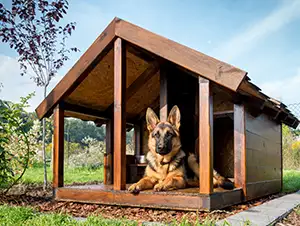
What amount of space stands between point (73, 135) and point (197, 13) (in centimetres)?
3084

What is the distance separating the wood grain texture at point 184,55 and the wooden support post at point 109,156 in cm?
305

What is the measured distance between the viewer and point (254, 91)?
5.49 m

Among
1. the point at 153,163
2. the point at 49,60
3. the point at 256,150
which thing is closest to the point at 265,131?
the point at 256,150

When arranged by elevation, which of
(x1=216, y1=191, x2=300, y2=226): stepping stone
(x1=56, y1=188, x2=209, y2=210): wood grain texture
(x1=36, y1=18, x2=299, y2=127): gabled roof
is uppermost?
(x1=36, y1=18, x2=299, y2=127): gabled roof

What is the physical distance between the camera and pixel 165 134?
541 cm

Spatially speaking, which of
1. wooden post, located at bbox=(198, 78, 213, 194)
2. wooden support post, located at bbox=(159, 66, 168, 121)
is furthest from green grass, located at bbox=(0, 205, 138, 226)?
wooden support post, located at bbox=(159, 66, 168, 121)

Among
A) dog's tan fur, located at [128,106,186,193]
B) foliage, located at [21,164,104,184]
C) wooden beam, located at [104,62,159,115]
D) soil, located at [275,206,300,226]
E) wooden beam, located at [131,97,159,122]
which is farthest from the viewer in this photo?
foliage, located at [21,164,104,184]

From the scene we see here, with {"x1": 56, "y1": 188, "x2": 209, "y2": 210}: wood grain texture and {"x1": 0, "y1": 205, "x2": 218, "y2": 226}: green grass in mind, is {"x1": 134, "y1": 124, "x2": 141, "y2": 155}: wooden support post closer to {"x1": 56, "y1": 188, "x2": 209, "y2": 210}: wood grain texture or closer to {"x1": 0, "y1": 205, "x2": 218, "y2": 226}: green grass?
{"x1": 56, "y1": 188, "x2": 209, "y2": 210}: wood grain texture

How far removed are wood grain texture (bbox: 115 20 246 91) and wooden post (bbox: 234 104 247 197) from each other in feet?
4.69

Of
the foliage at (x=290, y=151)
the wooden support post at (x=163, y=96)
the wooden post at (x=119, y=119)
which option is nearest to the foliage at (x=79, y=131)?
the foliage at (x=290, y=151)

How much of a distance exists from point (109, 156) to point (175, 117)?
8.92 ft

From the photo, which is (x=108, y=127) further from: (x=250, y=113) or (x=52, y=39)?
(x=250, y=113)

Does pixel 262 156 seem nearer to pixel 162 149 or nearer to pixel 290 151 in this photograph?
pixel 162 149

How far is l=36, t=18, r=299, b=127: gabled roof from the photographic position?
462 centimetres
